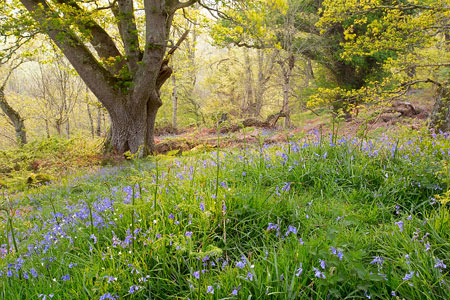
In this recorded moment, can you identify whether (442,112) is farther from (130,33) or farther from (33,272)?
(130,33)

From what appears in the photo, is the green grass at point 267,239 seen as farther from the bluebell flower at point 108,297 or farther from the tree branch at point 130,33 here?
the tree branch at point 130,33

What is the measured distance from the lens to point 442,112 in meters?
5.54

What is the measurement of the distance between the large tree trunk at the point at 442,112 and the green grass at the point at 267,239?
2.64 meters

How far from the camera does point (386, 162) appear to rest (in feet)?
10.5

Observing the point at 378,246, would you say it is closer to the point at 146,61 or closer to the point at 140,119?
the point at 146,61

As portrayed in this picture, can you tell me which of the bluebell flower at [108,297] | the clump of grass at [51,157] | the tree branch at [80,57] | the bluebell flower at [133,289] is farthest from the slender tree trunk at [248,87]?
the bluebell flower at [108,297]

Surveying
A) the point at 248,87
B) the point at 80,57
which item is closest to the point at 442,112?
the point at 80,57

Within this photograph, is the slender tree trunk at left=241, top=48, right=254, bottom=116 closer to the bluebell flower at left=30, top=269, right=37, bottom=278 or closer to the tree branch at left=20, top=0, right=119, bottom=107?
the tree branch at left=20, top=0, right=119, bottom=107

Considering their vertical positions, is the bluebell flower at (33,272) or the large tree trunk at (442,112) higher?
the large tree trunk at (442,112)

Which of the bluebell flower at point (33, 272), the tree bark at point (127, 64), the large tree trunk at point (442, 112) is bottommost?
the bluebell flower at point (33, 272)

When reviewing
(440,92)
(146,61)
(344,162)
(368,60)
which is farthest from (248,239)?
(368,60)

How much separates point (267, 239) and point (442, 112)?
19.0ft

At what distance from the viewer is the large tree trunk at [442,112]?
5371mm

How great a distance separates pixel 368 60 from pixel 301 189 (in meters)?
16.2
